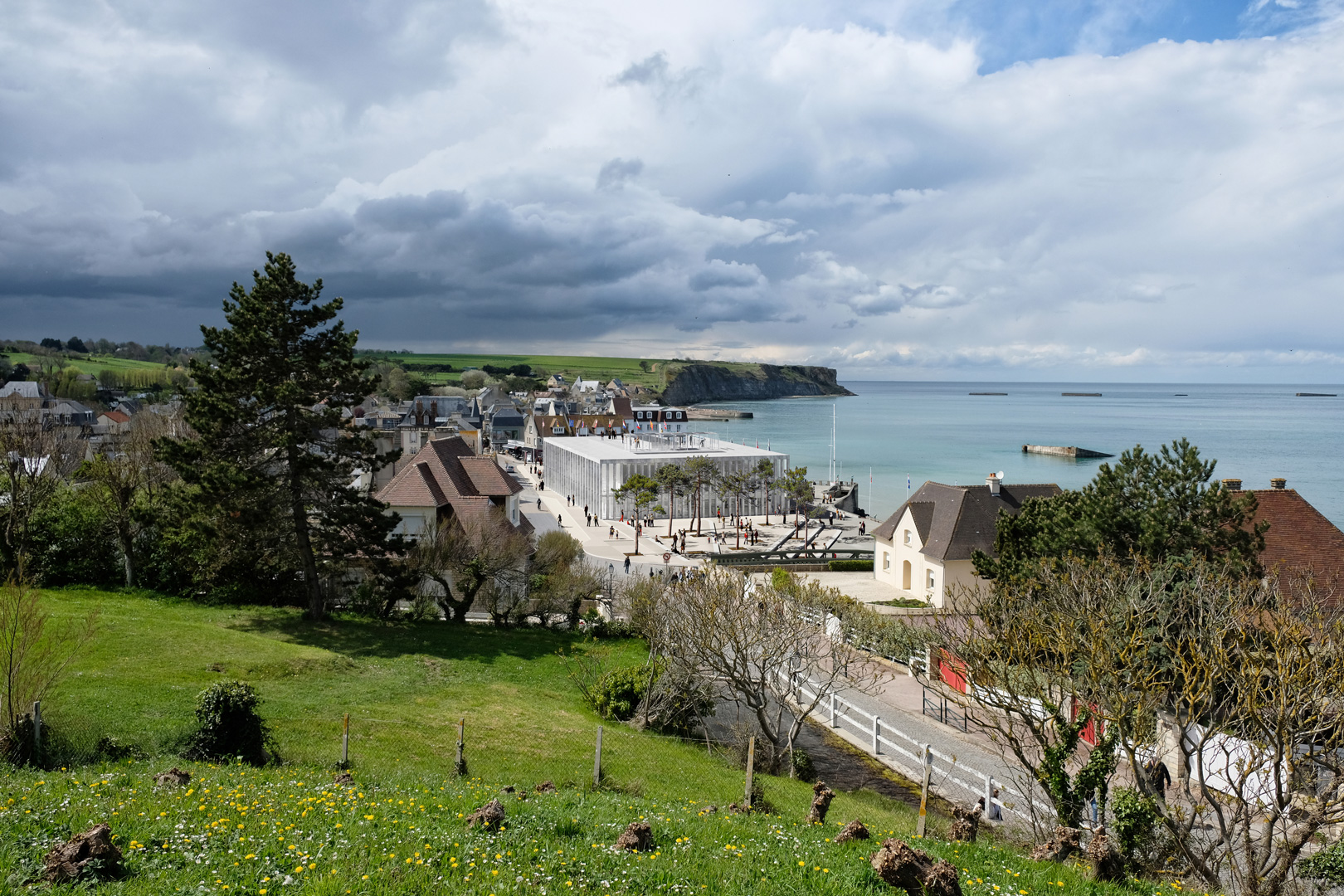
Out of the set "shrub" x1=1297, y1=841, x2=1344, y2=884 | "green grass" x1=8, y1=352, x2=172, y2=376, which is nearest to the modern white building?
"shrub" x1=1297, y1=841, x2=1344, y2=884

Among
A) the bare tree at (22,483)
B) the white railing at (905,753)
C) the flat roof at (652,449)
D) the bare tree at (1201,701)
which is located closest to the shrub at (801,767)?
the white railing at (905,753)

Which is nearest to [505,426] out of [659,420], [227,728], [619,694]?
[659,420]

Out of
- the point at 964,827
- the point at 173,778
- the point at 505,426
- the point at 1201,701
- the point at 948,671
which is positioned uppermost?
the point at 1201,701

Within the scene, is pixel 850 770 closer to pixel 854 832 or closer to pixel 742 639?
pixel 742 639

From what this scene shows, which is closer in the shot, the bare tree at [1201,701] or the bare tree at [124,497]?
the bare tree at [1201,701]

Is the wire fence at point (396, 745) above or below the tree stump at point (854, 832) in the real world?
below

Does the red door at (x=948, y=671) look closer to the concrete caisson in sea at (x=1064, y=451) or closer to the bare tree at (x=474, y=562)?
the bare tree at (x=474, y=562)

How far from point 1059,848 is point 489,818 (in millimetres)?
7343

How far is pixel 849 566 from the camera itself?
4688 cm

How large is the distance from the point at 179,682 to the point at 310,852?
41.6 feet

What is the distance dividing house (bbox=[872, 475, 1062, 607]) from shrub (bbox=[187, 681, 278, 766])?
29.2 metres

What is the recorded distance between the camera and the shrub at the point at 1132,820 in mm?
10617

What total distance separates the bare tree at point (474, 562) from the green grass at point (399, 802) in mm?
7134

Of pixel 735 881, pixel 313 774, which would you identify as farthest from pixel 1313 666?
pixel 313 774
